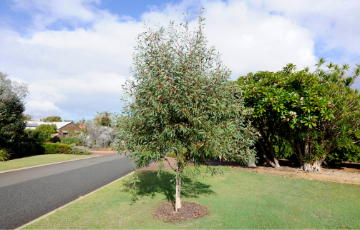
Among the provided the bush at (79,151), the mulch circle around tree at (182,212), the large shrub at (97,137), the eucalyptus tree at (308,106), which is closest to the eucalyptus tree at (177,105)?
the mulch circle around tree at (182,212)

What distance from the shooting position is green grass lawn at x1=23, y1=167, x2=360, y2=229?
586 centimetres

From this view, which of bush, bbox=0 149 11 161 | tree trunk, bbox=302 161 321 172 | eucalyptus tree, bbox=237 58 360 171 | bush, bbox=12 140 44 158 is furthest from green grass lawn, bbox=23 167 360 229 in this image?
bush, bbox=12 140 44 158

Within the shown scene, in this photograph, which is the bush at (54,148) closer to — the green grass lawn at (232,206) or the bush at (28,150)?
the bush at (28,150)

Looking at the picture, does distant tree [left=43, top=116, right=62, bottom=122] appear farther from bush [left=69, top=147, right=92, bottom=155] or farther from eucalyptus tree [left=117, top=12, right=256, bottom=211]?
eucalyptus tree [left=117, top=12, right=256, bottom=211]

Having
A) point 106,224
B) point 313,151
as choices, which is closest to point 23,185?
point 106,224

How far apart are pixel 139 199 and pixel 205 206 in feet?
8.63

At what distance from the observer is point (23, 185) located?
1079cm

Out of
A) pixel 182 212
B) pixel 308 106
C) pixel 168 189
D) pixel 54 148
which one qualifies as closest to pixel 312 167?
pixel 308 106

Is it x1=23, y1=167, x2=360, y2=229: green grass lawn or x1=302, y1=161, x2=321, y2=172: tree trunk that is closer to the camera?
x1=23, y1=167, x2=360, y2=229: green grass lawn

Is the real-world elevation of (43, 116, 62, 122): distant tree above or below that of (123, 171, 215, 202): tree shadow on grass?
above

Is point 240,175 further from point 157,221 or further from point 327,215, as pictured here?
point 157,221

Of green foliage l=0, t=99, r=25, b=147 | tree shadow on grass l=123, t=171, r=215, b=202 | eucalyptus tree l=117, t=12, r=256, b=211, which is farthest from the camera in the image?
green foliage l=0, t=99, r=25, b=147

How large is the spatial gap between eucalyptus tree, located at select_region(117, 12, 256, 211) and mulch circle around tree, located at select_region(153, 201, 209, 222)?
1.35m

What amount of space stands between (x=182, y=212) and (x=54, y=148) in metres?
26.4
